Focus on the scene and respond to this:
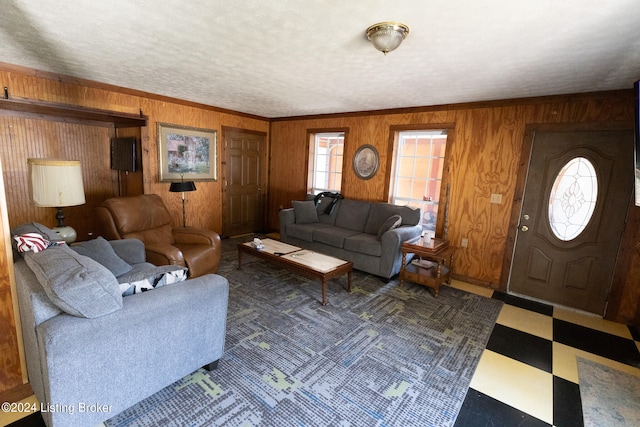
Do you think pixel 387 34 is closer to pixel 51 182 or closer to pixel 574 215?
pixel 51 182

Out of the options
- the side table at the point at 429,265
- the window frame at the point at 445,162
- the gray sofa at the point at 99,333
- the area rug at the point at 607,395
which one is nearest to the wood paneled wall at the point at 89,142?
the gray sofa at the point at 99,333

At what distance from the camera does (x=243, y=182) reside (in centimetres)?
562

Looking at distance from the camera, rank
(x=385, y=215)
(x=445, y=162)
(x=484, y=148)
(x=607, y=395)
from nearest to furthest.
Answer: (x=607, y=395) → (x=484, y=148) → (x=445, y=162) → (x=385, y=215)

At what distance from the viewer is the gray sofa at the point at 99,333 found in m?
1.31

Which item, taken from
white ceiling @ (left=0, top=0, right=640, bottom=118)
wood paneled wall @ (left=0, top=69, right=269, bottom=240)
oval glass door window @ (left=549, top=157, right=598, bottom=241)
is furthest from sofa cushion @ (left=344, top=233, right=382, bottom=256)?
wood paneled wall @ (left=0, top=69, right=269, bottom=240)

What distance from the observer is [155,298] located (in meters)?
1.60

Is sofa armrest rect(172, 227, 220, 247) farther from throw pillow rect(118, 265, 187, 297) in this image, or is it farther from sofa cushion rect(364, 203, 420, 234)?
sofa cushion rect(364, 203, 420, 234)

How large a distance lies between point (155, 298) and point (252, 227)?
14.5 ft

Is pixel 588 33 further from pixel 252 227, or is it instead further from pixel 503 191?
pixel 252 227

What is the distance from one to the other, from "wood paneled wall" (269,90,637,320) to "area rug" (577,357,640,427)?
5.05 ft

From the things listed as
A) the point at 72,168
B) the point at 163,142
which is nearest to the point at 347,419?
the point at 72,168

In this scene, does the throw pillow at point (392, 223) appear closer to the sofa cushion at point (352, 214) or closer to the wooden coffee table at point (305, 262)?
the sofa cushion at point (352, 214)

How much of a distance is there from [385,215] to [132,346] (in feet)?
11.2

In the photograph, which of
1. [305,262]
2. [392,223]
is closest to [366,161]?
[392,223]
